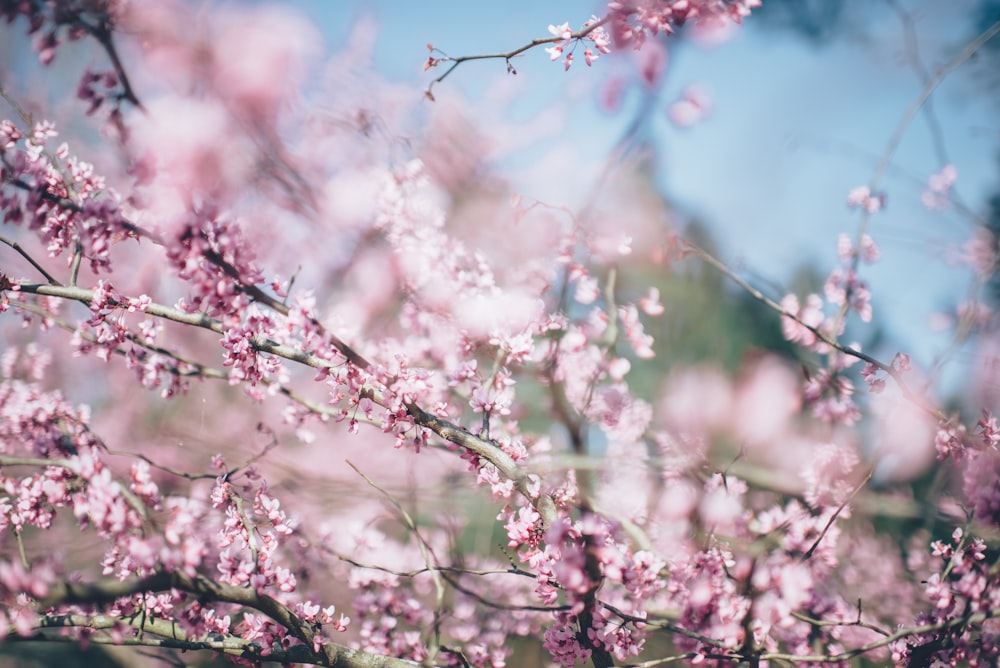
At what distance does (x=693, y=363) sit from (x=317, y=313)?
7528mm

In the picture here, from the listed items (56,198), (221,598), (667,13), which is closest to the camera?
(56,198)

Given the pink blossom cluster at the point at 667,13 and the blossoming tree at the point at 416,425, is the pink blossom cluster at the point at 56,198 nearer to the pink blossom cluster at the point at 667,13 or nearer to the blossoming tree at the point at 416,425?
the blossoming tree at the point at 416,425

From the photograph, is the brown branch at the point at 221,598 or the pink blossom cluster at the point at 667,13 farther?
the pink blossom cluster at the point at 667,13

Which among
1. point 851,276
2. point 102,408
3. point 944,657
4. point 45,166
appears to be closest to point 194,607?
point 45,166

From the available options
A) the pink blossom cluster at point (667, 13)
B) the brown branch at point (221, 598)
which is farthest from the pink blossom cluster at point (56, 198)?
the pink blossom cluster at point (667, 13)

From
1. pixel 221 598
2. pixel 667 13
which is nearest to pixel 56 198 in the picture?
pixel 221 598

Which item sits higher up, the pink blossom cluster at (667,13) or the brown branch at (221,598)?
the pink blossom cluster at (667,13)

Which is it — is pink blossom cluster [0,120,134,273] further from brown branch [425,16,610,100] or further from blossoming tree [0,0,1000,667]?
brown branch [425,16,610,100]

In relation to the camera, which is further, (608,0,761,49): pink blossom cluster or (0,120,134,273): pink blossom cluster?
(608,0,761,49): pink blossom cluster

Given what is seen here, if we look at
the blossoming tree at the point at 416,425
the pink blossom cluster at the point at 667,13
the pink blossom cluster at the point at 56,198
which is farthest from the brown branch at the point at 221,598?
the pink blossom cluster at the point at 667,13

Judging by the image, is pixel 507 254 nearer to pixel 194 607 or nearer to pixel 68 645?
pixel 194 607

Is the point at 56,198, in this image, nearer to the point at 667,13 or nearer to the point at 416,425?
the point at 416,425

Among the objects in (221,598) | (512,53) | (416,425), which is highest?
(512,53)

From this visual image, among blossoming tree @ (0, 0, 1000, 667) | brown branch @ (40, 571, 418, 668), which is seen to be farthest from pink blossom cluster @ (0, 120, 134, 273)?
brown branch @ (40, 571, 418, 668)
